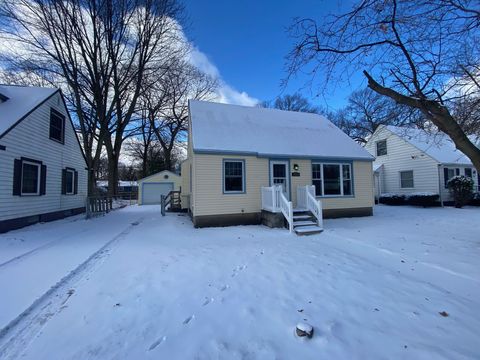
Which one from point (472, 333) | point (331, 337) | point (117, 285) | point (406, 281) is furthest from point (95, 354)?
point (406, 281)

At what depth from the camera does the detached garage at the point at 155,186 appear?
24.6 metres

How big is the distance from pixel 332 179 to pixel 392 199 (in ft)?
30.0

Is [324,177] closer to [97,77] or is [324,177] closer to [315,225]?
Answer: [315,225]

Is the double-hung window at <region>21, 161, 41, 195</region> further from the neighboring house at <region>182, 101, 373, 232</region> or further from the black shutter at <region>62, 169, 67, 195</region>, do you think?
the neighboring house at <region>182, 101, 373, 232</region>

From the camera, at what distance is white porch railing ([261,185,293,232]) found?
8.51 metres

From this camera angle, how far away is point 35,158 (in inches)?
401

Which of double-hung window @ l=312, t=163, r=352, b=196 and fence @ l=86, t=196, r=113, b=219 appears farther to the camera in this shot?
fence @ l=86, t=196, r=113, b=219

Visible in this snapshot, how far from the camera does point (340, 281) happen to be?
13.8 feet

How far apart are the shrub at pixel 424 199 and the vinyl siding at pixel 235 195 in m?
7.22

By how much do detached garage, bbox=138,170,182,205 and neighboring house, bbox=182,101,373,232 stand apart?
14.0 m

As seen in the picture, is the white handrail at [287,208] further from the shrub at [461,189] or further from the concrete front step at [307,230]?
the shrub at [461,189]

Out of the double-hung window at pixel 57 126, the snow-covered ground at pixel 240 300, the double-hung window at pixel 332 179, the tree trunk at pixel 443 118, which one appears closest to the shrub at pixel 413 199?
the double-hung window at pixel 332 179

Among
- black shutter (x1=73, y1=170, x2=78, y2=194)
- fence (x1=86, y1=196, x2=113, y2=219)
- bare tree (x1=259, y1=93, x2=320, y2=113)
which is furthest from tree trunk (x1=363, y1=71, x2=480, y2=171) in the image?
bare tree (x1=259, y1=93, x2=320, y2=113)

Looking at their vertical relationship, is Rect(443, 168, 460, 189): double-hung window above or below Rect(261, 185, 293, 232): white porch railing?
above
